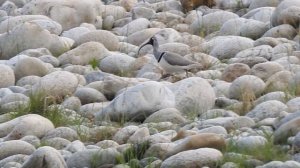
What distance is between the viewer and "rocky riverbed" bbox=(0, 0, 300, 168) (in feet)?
23.3

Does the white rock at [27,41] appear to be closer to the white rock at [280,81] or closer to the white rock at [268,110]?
the white rock at [280,81]

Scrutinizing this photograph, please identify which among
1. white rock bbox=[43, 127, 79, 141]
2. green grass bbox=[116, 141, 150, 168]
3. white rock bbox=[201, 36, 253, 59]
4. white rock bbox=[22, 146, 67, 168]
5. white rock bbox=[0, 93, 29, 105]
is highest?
white rock bbox=[22, 146, 67, 168]

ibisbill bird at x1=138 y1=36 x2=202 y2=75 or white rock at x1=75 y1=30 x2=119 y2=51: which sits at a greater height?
ibisbill bird at x1=138 y1=36 x2=202 y2=75

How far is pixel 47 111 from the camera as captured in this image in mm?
8992

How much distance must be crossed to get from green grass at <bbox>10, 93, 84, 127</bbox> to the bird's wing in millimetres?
1603

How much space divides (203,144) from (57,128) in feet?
5.63

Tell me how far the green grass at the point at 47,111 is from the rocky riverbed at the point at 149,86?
0.4 inches

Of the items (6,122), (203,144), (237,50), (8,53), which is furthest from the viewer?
(8,53)

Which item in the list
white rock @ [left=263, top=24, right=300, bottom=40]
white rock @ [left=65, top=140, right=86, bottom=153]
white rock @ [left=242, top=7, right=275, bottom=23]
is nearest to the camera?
white rock @ [left=65, top=140, right=86, bottom=153]

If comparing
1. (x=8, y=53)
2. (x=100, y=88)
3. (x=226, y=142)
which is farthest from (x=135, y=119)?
(x=8, y=53)

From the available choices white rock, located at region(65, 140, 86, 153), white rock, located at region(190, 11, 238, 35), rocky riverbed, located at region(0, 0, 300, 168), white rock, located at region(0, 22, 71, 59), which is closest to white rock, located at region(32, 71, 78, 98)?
rocky riverbed, located at region(0, 0, 300, 168)

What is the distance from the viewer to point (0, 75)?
10.6m

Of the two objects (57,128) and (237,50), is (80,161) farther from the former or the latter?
(237,50)

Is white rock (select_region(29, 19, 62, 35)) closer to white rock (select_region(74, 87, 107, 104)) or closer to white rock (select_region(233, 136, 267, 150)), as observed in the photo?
white rock (select_region(74, 87, 107, 104))
